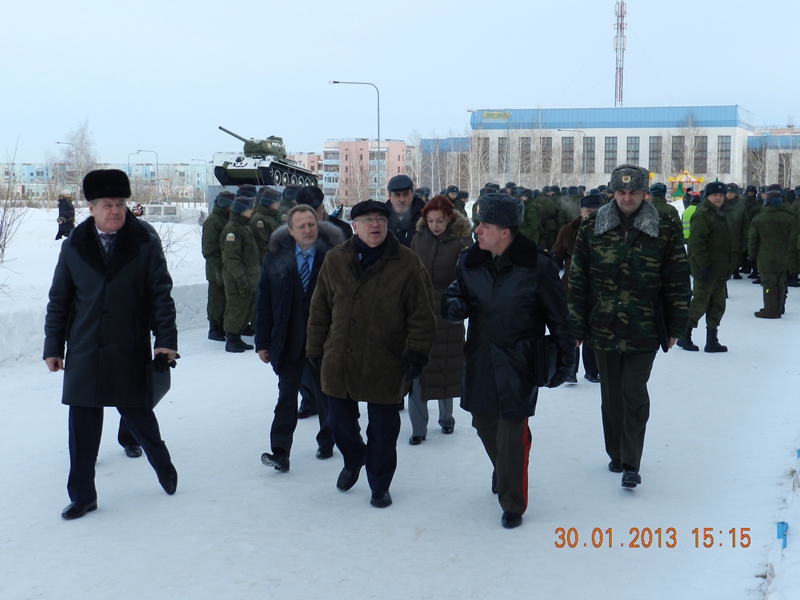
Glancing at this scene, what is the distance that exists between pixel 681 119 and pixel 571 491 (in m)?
83.2

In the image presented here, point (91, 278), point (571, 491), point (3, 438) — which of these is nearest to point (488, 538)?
point (571, 491)

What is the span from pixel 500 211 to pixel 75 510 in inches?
112

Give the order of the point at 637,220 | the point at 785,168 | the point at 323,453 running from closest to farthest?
the point at 637,220
the point at 323,453
the point at 785,168

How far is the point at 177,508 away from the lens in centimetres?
492

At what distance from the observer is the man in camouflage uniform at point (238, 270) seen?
1001 cm

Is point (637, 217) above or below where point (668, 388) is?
above

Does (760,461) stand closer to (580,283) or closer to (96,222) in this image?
(580,283)

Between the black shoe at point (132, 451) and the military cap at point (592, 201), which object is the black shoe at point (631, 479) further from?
the black shoe at point (132, 451)

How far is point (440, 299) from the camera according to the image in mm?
6238

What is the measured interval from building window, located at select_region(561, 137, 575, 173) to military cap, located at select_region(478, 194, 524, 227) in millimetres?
78994

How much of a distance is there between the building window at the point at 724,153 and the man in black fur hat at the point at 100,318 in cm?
8161

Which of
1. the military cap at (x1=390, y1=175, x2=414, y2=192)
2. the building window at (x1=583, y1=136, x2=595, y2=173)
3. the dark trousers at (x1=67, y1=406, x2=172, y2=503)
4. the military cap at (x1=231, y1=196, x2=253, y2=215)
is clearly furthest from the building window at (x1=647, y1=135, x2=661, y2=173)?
the dark trousers at (x1=67, y1=406, x2=172, y2=503)

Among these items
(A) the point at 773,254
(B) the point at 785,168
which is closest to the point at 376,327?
(A) the point at 773,254

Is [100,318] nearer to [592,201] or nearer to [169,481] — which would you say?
[169,481]
